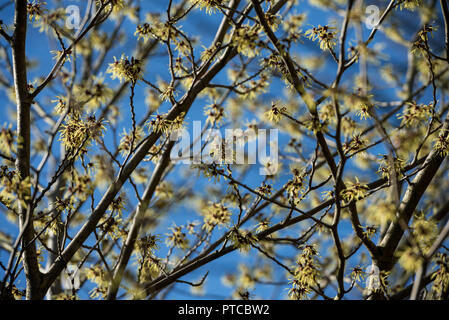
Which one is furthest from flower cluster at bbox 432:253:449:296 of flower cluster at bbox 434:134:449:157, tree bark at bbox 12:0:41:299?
tree bark at bbox 12:0:41:299

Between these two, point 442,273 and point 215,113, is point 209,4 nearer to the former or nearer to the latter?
point 215,113

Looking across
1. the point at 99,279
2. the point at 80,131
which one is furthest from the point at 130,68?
the point at 99,279

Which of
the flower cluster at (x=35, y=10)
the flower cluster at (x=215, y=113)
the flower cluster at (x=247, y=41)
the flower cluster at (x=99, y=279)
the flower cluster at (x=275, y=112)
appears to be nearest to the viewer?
the flower cluster at (x=247, y=41)

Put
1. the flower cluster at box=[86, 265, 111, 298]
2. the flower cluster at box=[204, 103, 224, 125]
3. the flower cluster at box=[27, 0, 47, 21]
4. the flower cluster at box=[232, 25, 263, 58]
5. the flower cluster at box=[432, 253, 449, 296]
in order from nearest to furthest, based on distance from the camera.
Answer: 1. the flower cluster at box=[232, 25, 263, 58]
2. the flower cluster at box=[432, 253, 449, 296]
3. the flower cluster at box=[27, 0, 47, 21]
4. the flower cluster at box=[86, 265, 111, 298]
5. the flower cluster at box=[204, 103, 224, 125]

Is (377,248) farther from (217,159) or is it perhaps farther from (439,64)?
(439,64)

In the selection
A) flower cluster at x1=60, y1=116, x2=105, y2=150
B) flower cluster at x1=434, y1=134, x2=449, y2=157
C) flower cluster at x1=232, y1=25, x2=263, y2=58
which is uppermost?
flower cluster at x1=232, y1=25, x2=263, y2=58

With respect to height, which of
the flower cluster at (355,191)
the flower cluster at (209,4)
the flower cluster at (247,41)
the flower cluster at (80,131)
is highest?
the flower cluster at (209,4)

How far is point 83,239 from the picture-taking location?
2406 millimetres

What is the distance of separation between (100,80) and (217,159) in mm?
1208

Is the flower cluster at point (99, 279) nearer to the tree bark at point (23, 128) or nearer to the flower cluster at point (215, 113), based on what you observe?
the tree bark at point (23, 128)

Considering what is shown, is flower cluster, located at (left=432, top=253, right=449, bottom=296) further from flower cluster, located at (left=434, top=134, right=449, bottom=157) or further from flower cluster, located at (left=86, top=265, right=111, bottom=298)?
flower cluster, located at (left=86, top=265, right=111, bottom=298)

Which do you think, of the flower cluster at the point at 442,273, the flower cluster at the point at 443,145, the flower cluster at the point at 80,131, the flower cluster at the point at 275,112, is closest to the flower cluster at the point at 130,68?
the flower cluster at the point at 80,131
